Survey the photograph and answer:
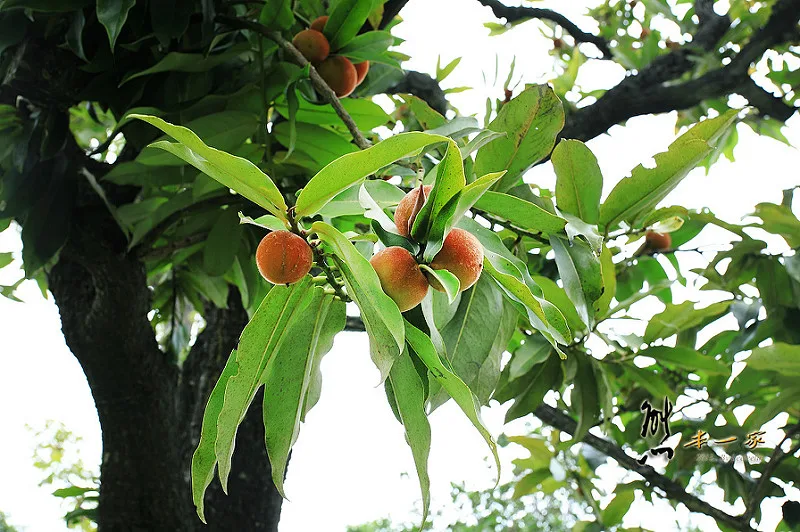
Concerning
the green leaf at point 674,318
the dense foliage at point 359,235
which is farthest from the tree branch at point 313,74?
the green leaf at point 674,318

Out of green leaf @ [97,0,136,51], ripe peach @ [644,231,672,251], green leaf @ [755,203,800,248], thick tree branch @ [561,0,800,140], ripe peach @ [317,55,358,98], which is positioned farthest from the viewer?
thick tree branch @ [561,0,800,140]

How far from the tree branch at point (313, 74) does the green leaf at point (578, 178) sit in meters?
0.17

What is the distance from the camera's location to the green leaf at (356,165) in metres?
0.38

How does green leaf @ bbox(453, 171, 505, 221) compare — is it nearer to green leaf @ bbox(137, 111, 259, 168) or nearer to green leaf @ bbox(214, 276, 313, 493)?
green leaf @ bbox(214, 276, 313, 493)

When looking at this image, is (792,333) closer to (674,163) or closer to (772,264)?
(772,264)

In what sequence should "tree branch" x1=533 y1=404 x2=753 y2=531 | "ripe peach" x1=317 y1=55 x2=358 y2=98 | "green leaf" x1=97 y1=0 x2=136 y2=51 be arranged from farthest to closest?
"tree branch" x1=533 y1=404 x2=753 y2=531, "ripe peach" x1=317 y1=55 x2=358 y2=98, "green leaf" x1=97 y1=0 x2=136 y2=51

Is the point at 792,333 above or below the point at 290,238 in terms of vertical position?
above

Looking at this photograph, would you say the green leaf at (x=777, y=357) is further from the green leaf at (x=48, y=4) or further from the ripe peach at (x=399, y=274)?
the green leaf at (x=48, y=4)

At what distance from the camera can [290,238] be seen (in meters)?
0.41

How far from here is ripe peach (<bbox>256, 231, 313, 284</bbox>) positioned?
0.41m

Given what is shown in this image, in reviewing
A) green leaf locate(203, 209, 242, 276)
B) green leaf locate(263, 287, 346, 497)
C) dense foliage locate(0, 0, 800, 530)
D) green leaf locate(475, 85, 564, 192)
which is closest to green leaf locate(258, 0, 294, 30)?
dense foliage locate(0, 0, 800, 530)

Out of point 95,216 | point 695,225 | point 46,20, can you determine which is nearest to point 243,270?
point 95,216

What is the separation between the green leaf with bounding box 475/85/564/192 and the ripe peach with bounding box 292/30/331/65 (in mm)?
309

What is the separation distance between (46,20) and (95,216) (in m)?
0.27
